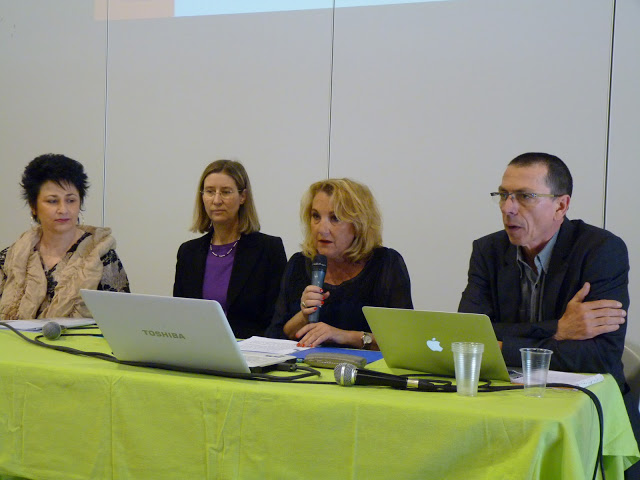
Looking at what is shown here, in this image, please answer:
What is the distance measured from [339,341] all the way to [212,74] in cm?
263

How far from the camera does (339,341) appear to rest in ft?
8.03

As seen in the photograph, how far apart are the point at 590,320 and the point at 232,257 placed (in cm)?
173

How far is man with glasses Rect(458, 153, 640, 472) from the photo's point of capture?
2117 millimetres

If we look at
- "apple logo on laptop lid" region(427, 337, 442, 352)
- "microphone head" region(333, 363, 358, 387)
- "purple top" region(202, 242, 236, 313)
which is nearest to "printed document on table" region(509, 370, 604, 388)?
Result: "apple logo on laptop lid" region(427, 337, 442, 352)

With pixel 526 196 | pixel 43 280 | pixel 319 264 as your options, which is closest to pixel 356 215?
pixel 319 264

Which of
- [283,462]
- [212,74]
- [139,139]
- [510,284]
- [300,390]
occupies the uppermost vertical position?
[212,74]

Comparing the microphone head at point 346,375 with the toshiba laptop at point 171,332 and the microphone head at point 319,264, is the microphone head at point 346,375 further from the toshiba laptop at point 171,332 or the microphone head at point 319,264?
the microphone head at point 319,264

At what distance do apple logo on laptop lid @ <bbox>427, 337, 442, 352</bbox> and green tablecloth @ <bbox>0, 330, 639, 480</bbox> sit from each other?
0.69 feet

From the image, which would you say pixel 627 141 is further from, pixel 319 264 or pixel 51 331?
pixel 51 331

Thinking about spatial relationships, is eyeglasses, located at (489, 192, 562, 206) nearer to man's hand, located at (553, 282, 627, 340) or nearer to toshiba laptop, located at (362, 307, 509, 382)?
man's hand, located at (553, 282, 627, 340)

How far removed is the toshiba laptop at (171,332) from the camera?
5.45 feet

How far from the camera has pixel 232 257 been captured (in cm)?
338

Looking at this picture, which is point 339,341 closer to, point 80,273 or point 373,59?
point 80,273

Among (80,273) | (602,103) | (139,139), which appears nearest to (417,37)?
(602,103)
